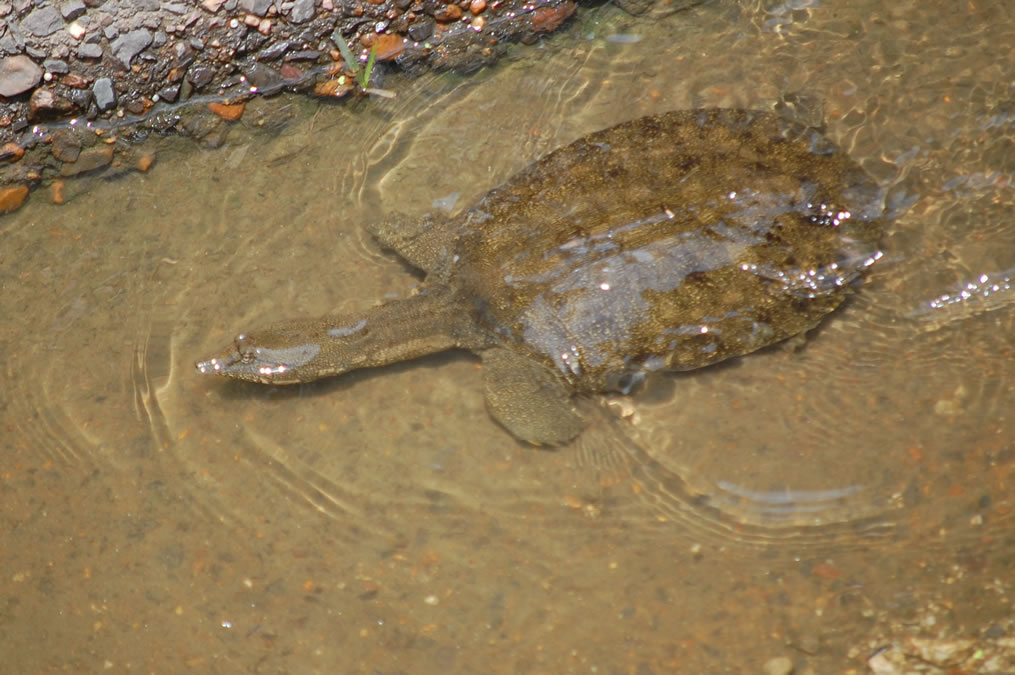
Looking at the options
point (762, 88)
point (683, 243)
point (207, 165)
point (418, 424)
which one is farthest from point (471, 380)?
point (762, 88)

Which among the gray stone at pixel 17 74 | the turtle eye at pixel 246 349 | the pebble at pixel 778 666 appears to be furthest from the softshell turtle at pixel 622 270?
the gray stone at pixel 17 74

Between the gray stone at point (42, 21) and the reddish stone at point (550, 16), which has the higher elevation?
the gray stone at point (42, 21)

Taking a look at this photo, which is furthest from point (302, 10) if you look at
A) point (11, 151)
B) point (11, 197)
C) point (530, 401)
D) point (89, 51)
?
point (530, 401)

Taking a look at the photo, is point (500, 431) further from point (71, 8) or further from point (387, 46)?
point (71, 8)

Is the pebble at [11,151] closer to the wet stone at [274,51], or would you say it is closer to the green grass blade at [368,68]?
the wet stone at [274,51]

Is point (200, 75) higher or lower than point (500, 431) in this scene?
higher

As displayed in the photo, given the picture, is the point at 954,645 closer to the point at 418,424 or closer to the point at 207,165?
the point at 418,424
